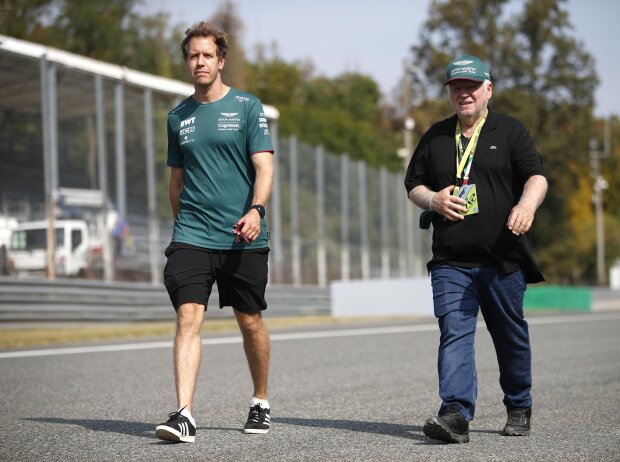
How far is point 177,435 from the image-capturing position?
17.9 ft

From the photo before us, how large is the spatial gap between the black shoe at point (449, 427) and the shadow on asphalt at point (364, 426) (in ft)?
0.83

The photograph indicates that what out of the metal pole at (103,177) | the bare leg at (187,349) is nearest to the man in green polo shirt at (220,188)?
the bare leg at (187,349)

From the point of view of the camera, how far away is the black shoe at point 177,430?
5.43 metres

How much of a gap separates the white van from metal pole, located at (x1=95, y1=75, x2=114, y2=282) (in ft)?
0.71

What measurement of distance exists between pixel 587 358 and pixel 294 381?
145 inches

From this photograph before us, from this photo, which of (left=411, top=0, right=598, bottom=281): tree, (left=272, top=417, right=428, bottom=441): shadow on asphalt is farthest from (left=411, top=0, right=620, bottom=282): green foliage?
(left=272, top=417, right=428, bottom=441): shadow on asphalt

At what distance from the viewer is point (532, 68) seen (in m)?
53.9

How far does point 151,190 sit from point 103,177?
1.27m

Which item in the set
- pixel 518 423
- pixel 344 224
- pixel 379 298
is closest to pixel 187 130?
pixel 518 423

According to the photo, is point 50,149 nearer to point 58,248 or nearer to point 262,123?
point 58,248

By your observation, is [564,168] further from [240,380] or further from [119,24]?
[240,380]

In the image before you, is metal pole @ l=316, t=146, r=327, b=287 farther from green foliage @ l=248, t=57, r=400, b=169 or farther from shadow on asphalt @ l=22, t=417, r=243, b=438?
green foliage @ l=248, t=57, r=400, b=169

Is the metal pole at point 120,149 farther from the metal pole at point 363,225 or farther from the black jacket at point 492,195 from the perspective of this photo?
the black jacket at point 492,195

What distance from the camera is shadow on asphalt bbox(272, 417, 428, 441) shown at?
594 cm
